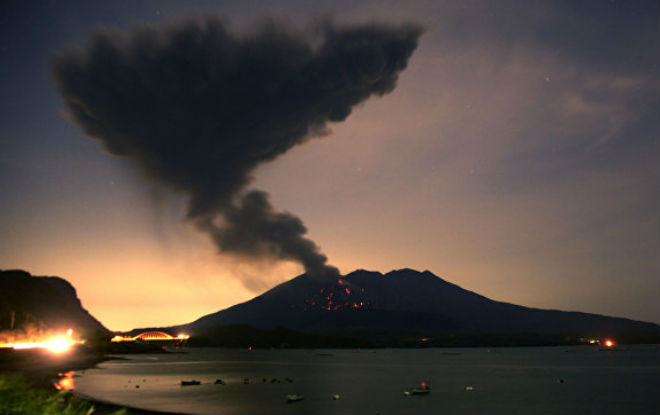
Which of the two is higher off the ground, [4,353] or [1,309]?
[1,309]

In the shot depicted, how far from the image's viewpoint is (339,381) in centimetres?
12469

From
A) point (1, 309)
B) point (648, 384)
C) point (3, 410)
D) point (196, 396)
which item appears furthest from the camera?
point (1, 309)

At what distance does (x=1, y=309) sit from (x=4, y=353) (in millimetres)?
61638

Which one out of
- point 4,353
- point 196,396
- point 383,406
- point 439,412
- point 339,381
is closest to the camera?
point 439,412

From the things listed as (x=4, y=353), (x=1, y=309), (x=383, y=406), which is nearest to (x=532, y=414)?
(x=383, y=406)

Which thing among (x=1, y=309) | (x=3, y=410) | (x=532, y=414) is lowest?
(x=532, y=414)

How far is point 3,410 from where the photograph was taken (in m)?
21.6

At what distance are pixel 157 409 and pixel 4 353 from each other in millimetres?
58985

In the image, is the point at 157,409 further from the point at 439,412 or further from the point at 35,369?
the point at 35,369

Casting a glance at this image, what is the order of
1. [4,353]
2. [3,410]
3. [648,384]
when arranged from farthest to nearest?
[648,384]
[4,353]
[3,410]

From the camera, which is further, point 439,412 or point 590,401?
point 590,401

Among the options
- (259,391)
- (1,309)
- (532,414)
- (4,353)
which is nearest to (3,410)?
(532,414)

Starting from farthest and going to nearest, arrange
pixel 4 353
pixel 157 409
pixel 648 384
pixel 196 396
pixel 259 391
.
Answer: pixel 648 384, pixel 4 353, pixel 259 391, pixel 196 396, pixel 157 409

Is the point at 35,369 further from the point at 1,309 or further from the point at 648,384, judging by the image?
the point at 648,384
